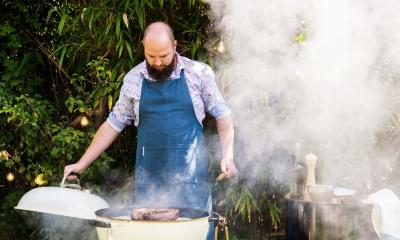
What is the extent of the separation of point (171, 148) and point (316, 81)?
1940mm

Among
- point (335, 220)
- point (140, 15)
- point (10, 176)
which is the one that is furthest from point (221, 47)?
point (10, 176)

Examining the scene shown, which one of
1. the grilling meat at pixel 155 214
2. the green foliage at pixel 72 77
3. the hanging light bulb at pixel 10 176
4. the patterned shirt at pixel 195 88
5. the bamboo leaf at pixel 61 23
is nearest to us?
the grilling meat at pixel 155 214

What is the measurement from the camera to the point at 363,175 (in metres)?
5.16

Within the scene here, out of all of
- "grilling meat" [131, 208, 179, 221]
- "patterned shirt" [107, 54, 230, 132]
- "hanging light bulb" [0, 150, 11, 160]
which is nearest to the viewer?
"grilling meat" [131, 208, 179, 221]

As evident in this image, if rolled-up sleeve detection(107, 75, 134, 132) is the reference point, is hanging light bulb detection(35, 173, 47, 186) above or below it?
below

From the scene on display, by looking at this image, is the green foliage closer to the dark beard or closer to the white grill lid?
the dark beard

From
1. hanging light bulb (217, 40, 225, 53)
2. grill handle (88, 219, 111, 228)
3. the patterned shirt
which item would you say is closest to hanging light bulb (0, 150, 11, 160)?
the patterned shirt

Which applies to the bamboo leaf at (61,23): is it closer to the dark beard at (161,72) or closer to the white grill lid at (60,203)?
the dark beard at (161,72)

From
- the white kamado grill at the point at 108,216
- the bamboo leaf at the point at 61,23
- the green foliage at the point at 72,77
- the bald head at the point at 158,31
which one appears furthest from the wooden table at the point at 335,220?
the bamboo leaf at the point at 61,23

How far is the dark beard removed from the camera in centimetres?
348

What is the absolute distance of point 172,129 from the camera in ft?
11.6

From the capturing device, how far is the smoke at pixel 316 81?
4.77 metres

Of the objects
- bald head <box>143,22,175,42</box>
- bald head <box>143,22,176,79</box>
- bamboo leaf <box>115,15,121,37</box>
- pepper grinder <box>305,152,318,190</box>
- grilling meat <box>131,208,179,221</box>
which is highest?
bamboo leaf <box>115,15,121,37</box>

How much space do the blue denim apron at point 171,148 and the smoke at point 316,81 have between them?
1.25 m
